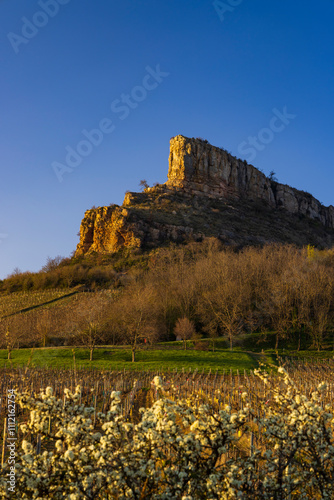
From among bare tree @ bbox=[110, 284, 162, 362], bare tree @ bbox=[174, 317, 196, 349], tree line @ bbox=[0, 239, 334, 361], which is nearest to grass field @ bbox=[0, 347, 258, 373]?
tree line @ bbox=[0, 239, 334, 361]

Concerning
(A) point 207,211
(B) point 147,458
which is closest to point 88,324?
(B) point 147,458

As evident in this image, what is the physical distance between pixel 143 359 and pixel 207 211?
245 feet

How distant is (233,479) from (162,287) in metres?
51.1

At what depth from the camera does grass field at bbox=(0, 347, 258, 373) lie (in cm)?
3137

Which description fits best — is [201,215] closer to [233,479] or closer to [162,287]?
[162,287]

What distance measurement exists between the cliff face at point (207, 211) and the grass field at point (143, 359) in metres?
50.4

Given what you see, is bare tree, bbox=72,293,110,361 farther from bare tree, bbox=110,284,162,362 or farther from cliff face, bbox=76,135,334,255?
cliff face, bbox=76,135,334,255

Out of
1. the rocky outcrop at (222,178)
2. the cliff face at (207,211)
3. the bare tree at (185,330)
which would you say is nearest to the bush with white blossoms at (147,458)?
the bare tree at (185,330)

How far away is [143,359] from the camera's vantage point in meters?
35.8

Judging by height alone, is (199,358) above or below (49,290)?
below

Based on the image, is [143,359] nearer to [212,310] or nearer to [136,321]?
[136,321]

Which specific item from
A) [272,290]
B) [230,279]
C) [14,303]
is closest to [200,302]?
[230,279]

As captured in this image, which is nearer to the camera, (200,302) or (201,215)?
(200,302)

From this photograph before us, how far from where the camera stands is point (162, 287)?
56.1m
